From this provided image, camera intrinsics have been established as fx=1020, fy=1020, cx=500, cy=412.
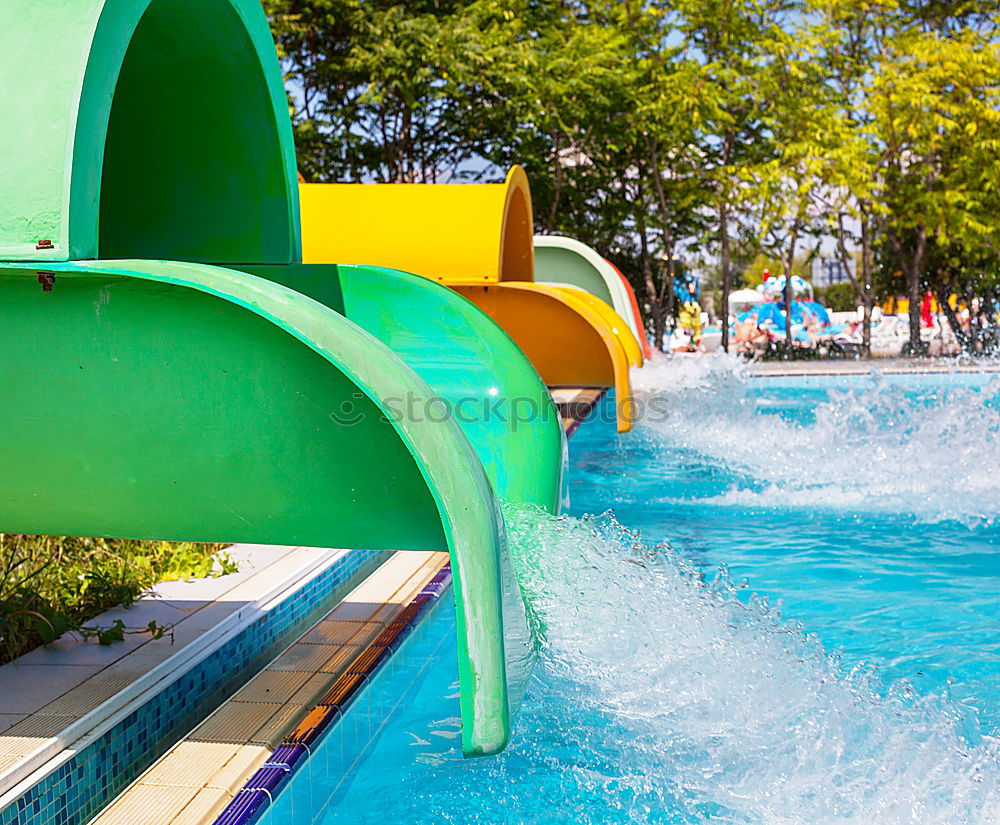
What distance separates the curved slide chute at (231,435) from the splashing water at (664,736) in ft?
3.12

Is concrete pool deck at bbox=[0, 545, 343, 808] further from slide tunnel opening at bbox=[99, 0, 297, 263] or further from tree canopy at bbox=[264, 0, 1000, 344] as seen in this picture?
tree canopy at bbox=[264, 0, 1000, 344]

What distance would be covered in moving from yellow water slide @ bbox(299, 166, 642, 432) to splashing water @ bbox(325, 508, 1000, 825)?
13.5 feet

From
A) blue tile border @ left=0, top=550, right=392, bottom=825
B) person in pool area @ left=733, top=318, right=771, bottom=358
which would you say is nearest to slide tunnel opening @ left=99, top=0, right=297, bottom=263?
blue tile border @ left=0, top=550, right=392, bottom=825

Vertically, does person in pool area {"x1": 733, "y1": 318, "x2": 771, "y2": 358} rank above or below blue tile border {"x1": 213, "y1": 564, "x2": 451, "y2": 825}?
above

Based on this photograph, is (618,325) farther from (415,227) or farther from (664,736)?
(664,736)

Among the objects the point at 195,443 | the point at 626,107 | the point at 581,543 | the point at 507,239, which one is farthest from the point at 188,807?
the point at 626,107

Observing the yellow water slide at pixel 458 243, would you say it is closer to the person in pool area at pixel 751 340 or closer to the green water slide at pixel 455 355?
the green water slide at pixel 455 355

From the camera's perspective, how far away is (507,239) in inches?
370

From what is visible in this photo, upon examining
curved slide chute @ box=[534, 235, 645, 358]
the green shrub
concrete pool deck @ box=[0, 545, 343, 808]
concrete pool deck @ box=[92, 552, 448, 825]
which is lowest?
concrete pool deck @ box=[92, 552, 448, 825]

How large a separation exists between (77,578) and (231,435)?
7.00 feet

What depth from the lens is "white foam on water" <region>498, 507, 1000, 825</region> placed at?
9.68 ft

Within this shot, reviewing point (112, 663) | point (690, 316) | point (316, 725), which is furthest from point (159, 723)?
point (690, 316)

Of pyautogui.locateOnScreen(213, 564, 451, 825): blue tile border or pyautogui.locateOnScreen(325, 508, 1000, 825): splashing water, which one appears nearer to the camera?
pyautogui.locateOnScreen(213, 564, 451, 825): blue tile border

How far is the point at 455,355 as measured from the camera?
3939 mm
